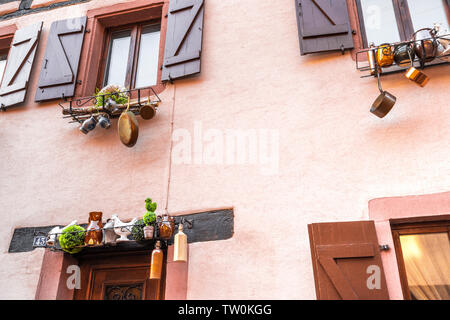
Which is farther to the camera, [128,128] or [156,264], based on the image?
[128,128]

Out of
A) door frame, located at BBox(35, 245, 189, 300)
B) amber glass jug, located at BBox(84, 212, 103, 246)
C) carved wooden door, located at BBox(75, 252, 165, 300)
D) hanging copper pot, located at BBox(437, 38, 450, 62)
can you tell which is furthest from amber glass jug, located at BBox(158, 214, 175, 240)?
hanging copper pot, located at BBox(437, 38, 450, 62)

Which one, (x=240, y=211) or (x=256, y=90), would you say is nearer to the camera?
(x=240, y=211)

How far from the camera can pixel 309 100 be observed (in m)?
4.15

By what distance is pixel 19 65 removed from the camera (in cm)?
528

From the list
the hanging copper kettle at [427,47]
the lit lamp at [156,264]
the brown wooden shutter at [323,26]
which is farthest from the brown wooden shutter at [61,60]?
the hanging copper kettle at [427,47]

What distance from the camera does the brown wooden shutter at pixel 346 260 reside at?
3.18 metres

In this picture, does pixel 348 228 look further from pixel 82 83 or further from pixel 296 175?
pixel 82 83

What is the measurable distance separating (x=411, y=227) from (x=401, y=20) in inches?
87.9

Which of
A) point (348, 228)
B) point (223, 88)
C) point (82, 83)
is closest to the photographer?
point (348, 228)

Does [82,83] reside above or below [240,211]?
above

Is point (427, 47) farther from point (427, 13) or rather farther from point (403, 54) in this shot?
point (427, 13)

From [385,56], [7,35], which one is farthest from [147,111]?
[7,35]

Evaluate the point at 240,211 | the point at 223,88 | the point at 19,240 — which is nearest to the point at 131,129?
the point at 223,88
